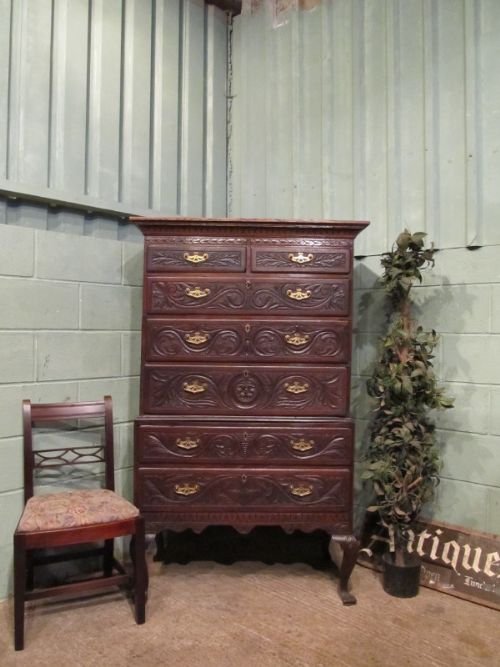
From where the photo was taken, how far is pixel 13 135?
7.43 feet

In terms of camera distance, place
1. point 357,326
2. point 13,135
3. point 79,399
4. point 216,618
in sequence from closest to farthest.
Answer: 1. point 216,618
2. point 13,135
3. point 79,399
4. point 357,326

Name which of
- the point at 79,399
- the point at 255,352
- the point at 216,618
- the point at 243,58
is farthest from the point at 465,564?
the point at 243,58

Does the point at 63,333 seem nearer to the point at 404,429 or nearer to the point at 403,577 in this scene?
the point at 404,429

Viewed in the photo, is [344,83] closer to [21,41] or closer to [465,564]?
[21,41]

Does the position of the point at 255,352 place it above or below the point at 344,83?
below

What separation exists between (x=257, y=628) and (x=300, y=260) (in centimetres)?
147

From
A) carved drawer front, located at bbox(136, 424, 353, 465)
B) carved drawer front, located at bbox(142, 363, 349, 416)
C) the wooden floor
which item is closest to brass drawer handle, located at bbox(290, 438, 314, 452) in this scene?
carved drawer front, located at bbox(136, 424, 353, 465)

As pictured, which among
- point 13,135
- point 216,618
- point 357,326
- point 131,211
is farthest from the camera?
point 357,326

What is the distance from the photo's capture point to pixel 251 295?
222cm

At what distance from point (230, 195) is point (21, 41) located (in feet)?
4.39

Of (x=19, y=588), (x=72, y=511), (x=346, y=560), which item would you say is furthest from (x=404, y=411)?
(x=19, y=588)

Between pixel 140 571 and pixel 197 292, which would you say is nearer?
pixel 140 571

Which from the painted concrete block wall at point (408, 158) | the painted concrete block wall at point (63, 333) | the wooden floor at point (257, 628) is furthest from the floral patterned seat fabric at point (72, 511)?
the painted concrete block wall at point (408, 158)

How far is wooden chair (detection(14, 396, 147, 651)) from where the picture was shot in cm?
189
